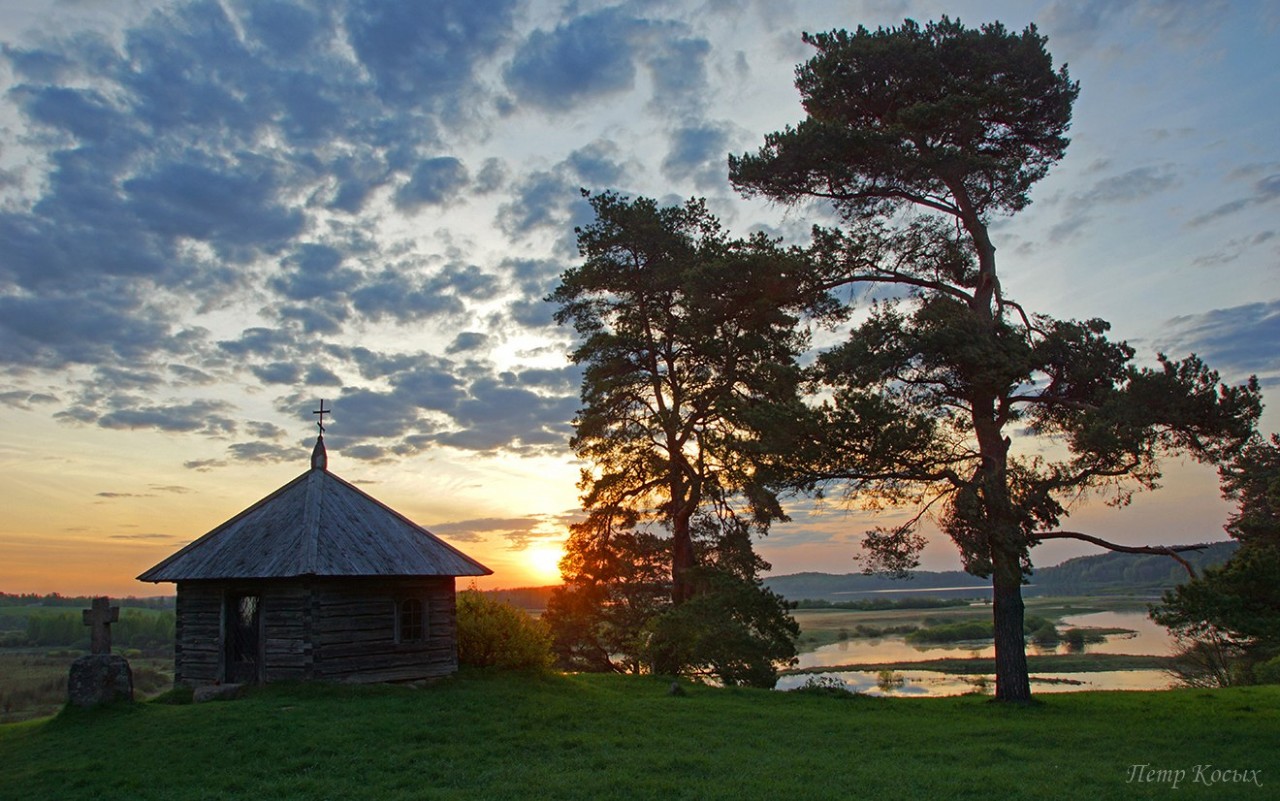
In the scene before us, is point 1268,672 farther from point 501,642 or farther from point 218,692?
point 218,692

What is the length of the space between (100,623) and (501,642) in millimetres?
9528

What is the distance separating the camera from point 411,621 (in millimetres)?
19844

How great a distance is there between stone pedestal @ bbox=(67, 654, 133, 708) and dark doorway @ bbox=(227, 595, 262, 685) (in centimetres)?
264

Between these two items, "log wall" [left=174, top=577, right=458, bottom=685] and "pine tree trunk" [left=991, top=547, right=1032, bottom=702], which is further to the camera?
"pine tree trunk" [left=991, top=547, right=1032, bottom=702]

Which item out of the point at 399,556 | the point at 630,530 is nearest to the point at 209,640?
the point at 399,556

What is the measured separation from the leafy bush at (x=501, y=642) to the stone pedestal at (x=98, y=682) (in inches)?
317

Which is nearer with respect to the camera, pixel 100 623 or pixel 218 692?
pixel 100 623

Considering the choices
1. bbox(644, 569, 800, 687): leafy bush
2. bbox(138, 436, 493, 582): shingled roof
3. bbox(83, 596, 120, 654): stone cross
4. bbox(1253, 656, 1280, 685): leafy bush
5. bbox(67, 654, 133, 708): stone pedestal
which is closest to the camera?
bbox(67, 654, 133, 708): stone pedestal

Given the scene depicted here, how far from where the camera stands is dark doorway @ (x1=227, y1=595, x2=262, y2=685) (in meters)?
18.7

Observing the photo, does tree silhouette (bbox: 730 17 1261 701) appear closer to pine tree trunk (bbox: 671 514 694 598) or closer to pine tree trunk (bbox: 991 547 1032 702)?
pine tree trunk (bbox: 991 547 1032 702)

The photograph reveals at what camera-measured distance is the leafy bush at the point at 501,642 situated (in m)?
21.4

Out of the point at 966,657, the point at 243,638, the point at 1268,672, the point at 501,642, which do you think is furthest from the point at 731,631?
the point at 966,657

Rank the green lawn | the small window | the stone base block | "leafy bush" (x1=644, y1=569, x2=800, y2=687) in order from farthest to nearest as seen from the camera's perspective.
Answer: "leafy bush" (x1=644, y1=569, x2=800, y2=687) → the small window → the stone base block → the green lawn

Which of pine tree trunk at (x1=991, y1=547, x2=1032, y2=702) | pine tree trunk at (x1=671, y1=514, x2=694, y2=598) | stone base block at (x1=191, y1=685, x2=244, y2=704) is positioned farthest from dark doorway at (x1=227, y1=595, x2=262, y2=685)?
pine tree trunk at (x1=991, y1=547, x2=1032, y2=702)
